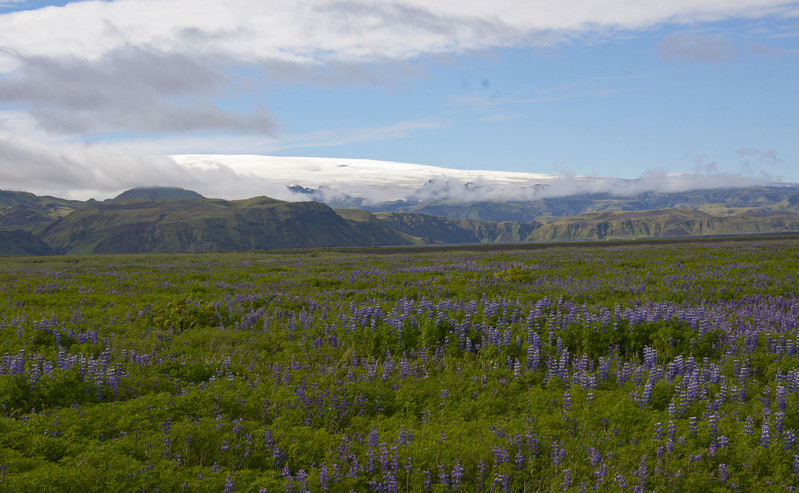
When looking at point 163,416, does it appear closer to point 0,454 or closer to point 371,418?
point 0,454

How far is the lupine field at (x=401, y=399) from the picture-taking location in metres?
5.24

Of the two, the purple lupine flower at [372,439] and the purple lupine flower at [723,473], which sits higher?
the purple lupine flower at [372,439]

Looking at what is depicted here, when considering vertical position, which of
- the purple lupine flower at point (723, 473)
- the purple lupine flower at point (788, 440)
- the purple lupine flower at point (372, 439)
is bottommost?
the purple lupine flower at point (723, 473)

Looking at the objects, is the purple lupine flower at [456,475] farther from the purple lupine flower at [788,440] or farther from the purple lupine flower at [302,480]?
the purple lupine flower at [788,440]

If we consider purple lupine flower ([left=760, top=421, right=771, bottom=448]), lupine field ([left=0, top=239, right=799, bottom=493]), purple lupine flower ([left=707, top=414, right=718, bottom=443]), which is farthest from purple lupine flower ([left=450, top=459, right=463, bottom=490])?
purple lupine flower ([left=760, top=421, right=771, bottom=448])

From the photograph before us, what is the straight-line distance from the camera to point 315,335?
1104 cm

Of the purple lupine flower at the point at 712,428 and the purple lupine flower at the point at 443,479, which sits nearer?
the purple lupine flower at the point at 443,479

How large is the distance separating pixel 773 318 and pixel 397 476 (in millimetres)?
10415

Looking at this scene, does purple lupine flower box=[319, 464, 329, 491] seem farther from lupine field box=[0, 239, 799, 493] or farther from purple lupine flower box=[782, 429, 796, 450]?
purple lupine flower box=[782, 429, 796, 450]

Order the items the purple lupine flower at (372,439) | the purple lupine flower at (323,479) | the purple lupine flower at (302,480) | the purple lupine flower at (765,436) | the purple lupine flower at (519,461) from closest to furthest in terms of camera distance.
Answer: the purple lupine flower at (302,480), the purple lupine flower at (323,479), the purple lupine flower at (519,461), the purple lupine flower at (765,436), the purple lupine flower at (372,439)

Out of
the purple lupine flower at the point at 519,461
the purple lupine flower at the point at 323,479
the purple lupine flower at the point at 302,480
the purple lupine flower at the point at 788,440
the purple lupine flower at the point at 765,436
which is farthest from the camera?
the purple lupine flower at the point at 765,436

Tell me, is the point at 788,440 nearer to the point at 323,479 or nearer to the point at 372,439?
the point at 372,439

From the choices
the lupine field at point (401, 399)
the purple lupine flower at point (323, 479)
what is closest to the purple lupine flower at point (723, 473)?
the lupine field at point (401, 399)

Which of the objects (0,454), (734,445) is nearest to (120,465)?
(0,454)
